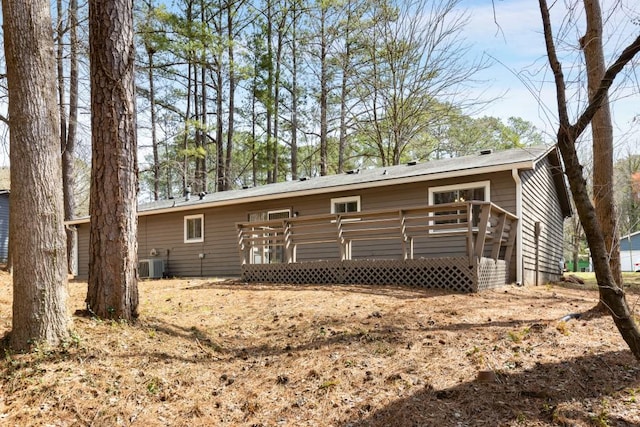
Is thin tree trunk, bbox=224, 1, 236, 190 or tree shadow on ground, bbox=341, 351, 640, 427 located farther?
thin tree trunk, bbox=224, 1, 236, 190

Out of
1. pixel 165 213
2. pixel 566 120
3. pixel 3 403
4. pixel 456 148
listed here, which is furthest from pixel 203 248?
pixel 456 148

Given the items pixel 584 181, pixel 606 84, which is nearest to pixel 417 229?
pixel 584 181

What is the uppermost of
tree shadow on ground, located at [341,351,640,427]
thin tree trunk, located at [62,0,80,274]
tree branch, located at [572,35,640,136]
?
thin tree trunk, located at [62,0,80,274]

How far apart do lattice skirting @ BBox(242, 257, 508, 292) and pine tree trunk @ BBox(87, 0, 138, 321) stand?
191 inches

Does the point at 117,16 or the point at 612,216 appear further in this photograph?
the point at 612,216

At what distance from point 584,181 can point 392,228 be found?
200 inches

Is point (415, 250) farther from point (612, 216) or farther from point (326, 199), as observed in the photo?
point (612, 216)

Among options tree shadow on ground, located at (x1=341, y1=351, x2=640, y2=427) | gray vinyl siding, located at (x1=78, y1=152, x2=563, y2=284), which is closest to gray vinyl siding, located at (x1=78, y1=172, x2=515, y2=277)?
gray vinyl siding, located at (x1=78, y1=152, x2=563, y2=284)

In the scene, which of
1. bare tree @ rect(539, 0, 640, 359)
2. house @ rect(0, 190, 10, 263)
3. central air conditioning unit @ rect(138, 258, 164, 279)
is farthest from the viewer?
house @ rect(0, 190, 10, 263)

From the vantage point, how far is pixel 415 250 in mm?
11094

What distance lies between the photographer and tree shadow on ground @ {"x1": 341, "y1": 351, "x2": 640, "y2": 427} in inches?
117

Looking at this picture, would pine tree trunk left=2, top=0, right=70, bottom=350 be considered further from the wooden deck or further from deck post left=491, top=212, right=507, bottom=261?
deck post left=491, top=212, right=507, bottom=261

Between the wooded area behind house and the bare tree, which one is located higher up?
the wooded area behind house

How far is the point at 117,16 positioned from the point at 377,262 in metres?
5.81
